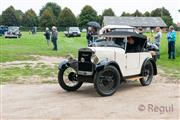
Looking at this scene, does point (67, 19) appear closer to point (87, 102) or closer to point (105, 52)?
point (105, 52)

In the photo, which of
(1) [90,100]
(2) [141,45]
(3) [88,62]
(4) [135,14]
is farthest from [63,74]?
(4) [135,14]

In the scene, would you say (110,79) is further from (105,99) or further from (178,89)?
(178,89)

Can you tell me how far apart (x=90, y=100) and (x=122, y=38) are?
105 inches

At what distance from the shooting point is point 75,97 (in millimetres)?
10086

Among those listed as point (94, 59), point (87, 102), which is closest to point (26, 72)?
point (94, 59)

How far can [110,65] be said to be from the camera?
34.3 ft

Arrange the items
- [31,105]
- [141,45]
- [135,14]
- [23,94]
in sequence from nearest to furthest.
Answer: [31,105], [23,94], [141,45], [135,14]

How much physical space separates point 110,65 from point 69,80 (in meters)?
1.39

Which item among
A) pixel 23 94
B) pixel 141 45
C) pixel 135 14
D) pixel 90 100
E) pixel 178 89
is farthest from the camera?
pixel 135 14

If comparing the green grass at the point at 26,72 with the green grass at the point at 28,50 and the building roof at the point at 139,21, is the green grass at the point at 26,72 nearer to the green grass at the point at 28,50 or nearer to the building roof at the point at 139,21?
the green grass at the point at 28,50

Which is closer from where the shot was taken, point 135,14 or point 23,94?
point 23,94

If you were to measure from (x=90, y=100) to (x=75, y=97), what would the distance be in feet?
1.94

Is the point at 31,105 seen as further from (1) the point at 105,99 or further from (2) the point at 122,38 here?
(2) the point at 122,38

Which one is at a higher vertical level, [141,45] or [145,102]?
[141,45]
